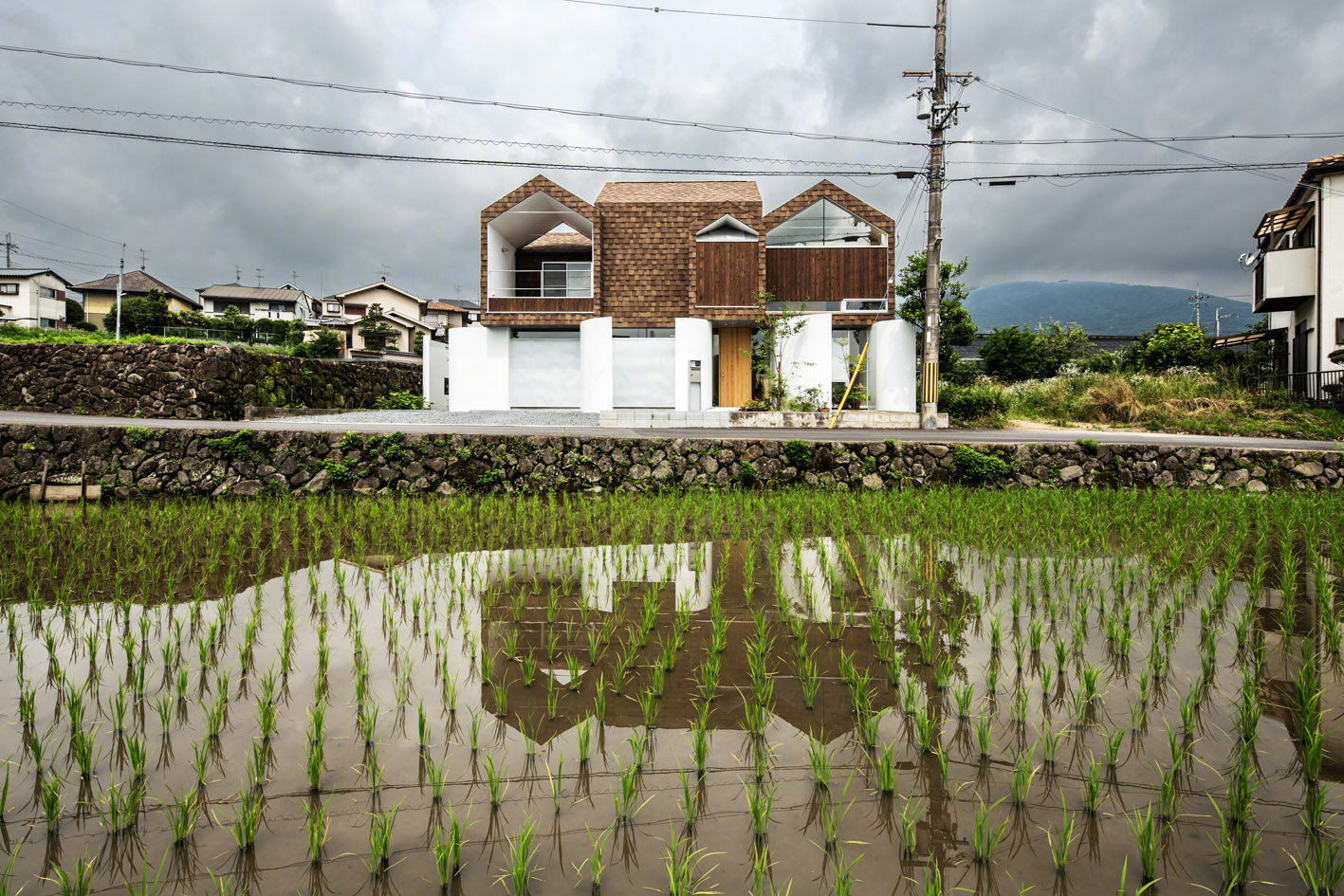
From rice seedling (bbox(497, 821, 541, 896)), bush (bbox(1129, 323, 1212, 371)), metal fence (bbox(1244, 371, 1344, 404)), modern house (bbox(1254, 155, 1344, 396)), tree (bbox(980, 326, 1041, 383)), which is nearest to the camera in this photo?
rice seedling (bbox(497, 821, 541, 896))

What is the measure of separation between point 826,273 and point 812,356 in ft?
11.8

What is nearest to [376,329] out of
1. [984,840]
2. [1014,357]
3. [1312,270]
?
[1014,357]

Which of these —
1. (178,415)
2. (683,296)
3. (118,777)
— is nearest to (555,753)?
(118,777)

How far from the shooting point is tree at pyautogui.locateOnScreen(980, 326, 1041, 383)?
32.4 metres

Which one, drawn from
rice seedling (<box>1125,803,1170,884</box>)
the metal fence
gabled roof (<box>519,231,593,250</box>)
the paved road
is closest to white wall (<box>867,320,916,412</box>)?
the paved road

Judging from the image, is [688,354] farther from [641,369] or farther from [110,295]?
[110,295]

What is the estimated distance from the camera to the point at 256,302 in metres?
56.4

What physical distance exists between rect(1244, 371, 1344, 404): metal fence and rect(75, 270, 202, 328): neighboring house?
58.7 m

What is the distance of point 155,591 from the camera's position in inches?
211

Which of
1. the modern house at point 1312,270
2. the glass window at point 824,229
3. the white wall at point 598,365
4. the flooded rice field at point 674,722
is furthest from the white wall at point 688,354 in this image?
the modern house at point 1312,270

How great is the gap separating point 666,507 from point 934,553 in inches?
155

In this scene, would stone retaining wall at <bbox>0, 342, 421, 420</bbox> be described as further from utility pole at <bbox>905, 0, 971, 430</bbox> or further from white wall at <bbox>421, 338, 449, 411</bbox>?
utility pole at <bbox>905, 0, 971, 430</bbox>

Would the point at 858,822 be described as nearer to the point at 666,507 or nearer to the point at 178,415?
the point at 666,507

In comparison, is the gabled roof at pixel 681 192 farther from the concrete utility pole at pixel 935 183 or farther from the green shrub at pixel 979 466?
the green shrub at pixel 979 466
